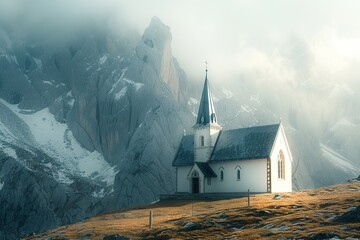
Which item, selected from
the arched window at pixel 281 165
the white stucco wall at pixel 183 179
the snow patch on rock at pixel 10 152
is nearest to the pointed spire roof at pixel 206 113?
the white stucco wall at pixel 183 179

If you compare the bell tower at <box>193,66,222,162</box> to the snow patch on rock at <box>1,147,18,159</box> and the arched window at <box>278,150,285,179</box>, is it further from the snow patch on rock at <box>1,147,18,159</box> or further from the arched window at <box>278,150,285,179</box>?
the snow patch on rock at <box>1,147,18,159</box>

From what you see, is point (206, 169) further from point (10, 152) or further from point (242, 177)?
point (10, 152)

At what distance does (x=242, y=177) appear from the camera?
8662 cm

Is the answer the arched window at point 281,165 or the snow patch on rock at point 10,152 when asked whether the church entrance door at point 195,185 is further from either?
the snow patch on rock at point 10,152

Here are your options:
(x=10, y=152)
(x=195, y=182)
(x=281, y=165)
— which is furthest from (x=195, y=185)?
(x=10, y=152)

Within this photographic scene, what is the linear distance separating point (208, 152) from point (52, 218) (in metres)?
85.8

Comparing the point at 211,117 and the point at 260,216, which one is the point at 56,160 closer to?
the point at 211,117

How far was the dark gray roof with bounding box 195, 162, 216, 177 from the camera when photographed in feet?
298

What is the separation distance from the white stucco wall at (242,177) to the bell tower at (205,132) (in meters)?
3.66

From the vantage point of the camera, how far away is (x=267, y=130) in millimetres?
87938

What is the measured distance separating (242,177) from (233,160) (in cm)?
362

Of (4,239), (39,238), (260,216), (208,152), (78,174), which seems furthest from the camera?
(78,174)

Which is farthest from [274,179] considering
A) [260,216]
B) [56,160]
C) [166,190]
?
[56,160]

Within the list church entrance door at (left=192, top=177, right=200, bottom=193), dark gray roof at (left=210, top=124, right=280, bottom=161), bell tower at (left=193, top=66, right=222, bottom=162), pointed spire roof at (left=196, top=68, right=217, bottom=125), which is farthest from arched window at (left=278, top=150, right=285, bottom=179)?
pointed spire roof at (left=196, top=68, right=217, bottom=125)
